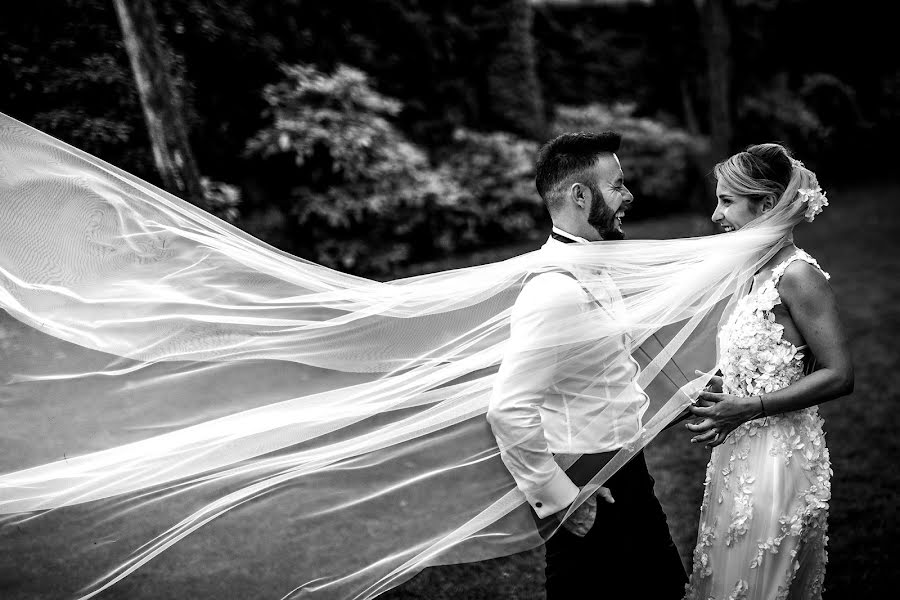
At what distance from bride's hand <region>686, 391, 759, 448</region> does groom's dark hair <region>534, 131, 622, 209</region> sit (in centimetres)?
90

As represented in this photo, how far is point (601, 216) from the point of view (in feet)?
8.53

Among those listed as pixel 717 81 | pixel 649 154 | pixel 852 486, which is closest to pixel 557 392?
pixel 852 486

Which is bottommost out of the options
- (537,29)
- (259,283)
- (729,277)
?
(729,277)

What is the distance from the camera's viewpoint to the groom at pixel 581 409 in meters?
2.38

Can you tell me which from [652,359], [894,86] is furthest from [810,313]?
[894,86]

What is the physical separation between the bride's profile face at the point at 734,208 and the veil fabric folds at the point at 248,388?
0.20 feet

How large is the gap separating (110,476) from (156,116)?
377cm

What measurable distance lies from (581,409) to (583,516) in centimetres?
35

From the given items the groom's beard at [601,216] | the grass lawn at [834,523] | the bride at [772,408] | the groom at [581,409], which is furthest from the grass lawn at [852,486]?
the groom's beard at [601,216]

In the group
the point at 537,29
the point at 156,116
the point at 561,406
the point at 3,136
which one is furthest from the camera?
the point at 537,29

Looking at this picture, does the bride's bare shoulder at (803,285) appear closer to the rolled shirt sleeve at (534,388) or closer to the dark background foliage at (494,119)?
the rolled shirt sleeve at (534,388)

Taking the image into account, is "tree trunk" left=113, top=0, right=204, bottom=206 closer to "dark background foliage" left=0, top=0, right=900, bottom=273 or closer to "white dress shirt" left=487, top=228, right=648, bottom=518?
"dark background foliage" left=0, top=0, right=900, bottom=273

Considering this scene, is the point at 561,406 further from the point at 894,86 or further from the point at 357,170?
the point at 894,86

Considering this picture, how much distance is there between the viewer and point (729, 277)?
281 centimetres
